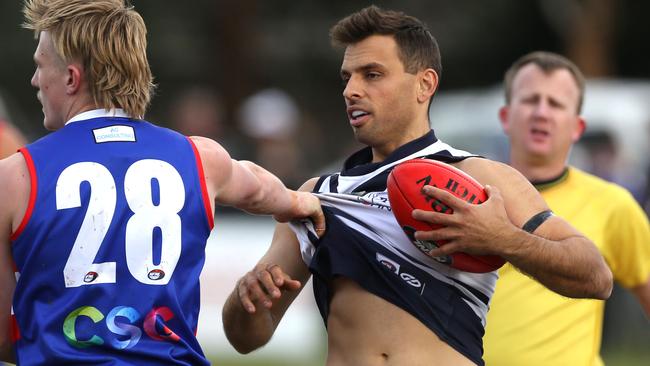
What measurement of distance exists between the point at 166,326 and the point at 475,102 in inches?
522

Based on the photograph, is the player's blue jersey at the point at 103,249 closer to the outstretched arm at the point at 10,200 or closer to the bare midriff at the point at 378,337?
the outstretched arm at the point at 10,200

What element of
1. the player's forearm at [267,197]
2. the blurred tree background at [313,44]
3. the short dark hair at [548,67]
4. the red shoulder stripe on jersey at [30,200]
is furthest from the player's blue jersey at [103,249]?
the blurred tree background at [313,44]

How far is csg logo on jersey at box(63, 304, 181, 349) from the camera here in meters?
4.25

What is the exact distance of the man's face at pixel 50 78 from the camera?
4.43 m

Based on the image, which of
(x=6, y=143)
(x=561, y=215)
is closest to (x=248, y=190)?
(x=561, y=215)

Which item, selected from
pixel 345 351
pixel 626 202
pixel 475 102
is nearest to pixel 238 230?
pixel 475 102

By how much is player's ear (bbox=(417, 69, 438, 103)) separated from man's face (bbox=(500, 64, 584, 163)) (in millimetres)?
1361

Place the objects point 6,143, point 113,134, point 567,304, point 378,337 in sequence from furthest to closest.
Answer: point 6,143, point 567,304, point 378,337, point 113,134

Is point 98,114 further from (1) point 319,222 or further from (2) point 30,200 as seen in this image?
(1) point 319,222

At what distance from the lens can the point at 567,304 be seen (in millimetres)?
6160

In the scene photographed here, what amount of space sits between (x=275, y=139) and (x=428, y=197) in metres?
10.5

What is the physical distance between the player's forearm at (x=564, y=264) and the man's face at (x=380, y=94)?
83 cm

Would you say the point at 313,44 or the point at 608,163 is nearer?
the point at 608,163

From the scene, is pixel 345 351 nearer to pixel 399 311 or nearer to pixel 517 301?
pixel 399 311
